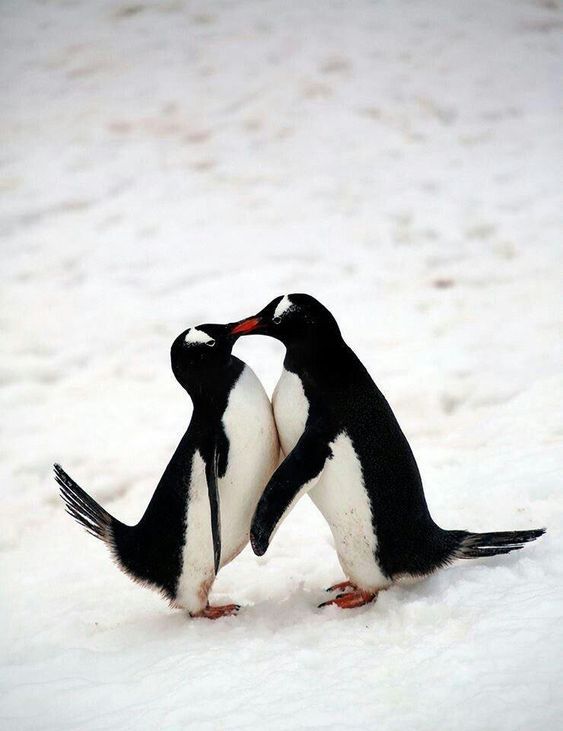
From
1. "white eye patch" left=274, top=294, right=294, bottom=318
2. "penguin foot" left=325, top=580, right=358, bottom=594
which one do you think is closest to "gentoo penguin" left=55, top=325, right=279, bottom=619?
"white eye patch" left=274, top=294, right=294, bottom=318

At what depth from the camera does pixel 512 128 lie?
495 cm

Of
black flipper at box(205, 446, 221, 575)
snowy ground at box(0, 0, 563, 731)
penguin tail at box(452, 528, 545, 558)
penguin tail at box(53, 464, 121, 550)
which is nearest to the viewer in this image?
snowy ground at box(0, 0, 563, 731)

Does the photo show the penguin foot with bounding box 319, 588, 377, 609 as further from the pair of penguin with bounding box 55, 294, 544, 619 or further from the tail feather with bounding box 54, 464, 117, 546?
the tail feather with bounding box 54, 464, 117, 546

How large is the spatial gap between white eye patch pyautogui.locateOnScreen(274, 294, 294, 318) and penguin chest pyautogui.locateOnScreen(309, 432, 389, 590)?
0.86ft

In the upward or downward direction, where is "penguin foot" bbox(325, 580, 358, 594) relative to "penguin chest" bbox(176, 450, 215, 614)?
downward

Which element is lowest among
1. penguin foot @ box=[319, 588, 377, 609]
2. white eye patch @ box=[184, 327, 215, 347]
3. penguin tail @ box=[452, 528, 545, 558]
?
penguin foot @ box=[319, 588, 377, 609]

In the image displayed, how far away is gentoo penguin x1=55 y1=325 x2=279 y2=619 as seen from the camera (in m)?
1.81

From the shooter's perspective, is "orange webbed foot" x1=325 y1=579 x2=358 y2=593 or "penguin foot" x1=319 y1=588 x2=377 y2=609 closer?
"penguin foot" x1=319 y1=588 x2=377 y2=609

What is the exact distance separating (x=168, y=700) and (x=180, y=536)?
0.35 meters

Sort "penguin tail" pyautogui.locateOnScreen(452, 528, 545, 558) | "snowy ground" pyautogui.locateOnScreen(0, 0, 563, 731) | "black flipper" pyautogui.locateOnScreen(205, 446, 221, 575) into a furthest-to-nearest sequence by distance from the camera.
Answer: "penguin tail" pyautogui.locateOnScreen(452, 528, 545, 558) → "black flipper" pyautogui.locateOnScreen(205, 446, 221, 575) → "snowy ground" pyautogui.locateOnScreen(0, 0, 563, 731)

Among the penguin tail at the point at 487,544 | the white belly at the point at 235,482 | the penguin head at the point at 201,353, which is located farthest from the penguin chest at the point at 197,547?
the penguin tail at the point at 487,544

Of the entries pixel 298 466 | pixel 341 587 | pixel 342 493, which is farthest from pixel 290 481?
pixel 341 587

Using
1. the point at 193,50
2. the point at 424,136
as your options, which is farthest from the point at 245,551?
the point at 193,50

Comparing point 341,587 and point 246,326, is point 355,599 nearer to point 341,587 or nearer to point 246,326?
point 341,587
